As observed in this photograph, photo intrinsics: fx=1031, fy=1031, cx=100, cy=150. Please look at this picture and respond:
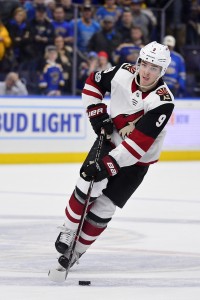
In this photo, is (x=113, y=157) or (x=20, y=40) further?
(x=20, y=40)

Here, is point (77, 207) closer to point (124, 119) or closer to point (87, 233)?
point (87, 233)

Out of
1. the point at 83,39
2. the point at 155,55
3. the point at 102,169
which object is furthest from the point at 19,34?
the point at 102,169

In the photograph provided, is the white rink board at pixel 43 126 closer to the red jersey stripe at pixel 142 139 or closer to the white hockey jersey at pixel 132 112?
the white hockey jersey at pixel 132 112

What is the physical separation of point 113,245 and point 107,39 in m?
6.84

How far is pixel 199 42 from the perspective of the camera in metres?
14.3

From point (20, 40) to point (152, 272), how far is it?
6.93 m

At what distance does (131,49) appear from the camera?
13.1 metres

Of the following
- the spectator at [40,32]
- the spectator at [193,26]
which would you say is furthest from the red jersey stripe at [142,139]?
the spectator at [193,26]

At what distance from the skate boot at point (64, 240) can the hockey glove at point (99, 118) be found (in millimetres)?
560

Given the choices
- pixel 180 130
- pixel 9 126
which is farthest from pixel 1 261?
pixel 180 130

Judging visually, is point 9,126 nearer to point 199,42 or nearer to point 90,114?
Answer: point 199,42

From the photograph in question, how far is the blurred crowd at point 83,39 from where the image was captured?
12.0m

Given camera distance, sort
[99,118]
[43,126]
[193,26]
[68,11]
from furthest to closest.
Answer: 1. [193,26]
2. [68,11]
3. [43,126]
4. [99,118]

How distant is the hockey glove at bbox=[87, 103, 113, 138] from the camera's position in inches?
215
